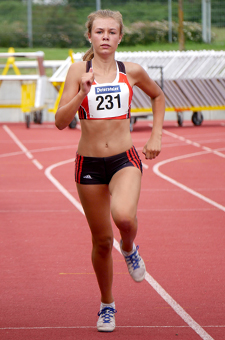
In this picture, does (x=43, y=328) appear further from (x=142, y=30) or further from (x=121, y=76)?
(x=142, y=30)

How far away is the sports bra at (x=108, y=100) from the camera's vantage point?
4387 mm

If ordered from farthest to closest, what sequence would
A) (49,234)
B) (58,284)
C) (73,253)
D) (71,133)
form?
(71,133), (49,234), (73,253), (58,284)

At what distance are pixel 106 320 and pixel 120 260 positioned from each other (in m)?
2.03

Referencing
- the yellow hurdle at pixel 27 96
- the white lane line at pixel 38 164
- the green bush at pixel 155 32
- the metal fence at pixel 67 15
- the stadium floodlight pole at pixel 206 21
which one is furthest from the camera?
the green bush at pixel 155 32

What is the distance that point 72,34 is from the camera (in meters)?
36.3

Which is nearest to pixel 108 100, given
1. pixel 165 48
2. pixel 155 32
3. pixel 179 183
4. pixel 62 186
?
pixel 62 186

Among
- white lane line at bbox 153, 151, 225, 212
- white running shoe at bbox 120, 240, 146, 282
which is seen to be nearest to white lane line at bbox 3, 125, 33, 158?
white lane line at bbox 153, 151, 225, 212

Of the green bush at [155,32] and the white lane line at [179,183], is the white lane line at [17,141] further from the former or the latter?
the green bush at [155,32]

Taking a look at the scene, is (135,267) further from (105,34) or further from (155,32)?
(155,32)

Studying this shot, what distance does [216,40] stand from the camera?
119 ft

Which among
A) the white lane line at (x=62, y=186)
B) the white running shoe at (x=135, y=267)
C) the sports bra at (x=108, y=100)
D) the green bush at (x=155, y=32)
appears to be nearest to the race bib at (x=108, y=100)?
the sports bra at (x=108, y=100)

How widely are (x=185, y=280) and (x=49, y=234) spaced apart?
92.4 inches

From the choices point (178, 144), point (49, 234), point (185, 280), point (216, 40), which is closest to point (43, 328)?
point (185, 280)

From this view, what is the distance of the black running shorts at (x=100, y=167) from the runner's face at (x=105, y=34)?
2.33 feet
